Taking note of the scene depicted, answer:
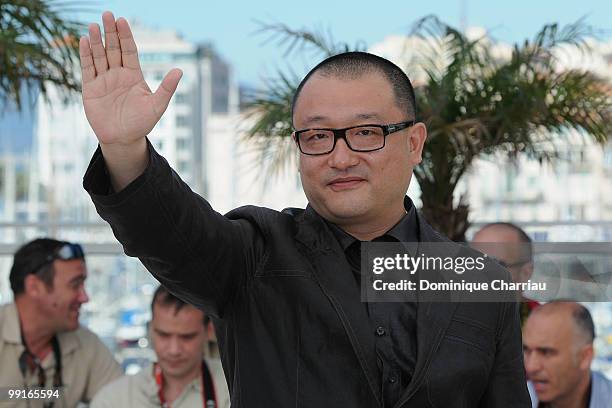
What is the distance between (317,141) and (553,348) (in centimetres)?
219

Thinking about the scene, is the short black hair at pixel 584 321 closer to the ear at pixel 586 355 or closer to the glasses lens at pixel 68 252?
the ear at pixel 586 355

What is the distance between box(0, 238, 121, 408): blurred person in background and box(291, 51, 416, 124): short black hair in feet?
8.68

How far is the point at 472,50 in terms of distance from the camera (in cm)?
564

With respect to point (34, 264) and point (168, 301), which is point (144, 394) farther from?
point (34, 264)

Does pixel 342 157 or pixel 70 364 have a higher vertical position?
pixel 342 157

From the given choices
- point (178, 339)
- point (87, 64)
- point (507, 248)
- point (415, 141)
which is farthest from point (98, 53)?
point (178, 339)

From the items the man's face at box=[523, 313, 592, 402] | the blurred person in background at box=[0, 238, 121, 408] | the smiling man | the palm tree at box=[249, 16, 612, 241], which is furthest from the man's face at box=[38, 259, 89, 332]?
the smiling man

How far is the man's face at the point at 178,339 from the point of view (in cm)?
397

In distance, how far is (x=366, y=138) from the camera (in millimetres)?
1749

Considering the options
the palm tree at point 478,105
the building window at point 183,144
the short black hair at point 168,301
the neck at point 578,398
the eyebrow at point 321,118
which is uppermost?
the building window at point 183,144

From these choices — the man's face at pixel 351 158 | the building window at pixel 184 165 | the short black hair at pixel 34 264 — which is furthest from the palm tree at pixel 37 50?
the building window at pixel 184 165

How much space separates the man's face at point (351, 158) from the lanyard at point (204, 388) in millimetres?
2272

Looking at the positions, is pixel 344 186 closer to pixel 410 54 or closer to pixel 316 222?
pixel 316 222

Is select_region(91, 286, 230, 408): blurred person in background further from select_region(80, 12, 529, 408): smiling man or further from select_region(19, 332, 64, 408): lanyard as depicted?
select_region(80, 12, 529, 408): smiling man
